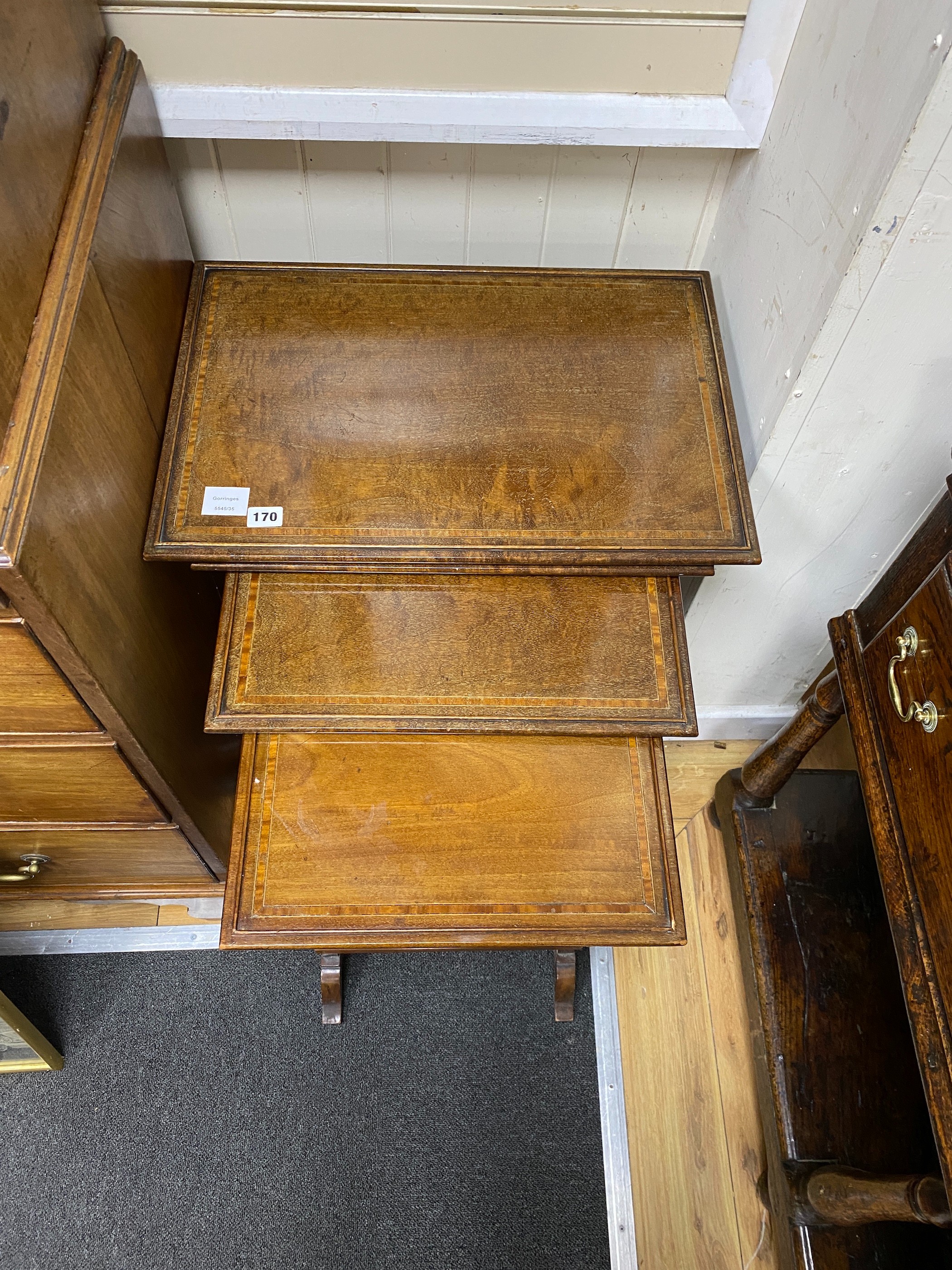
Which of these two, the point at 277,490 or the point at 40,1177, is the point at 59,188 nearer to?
the point at 277,490

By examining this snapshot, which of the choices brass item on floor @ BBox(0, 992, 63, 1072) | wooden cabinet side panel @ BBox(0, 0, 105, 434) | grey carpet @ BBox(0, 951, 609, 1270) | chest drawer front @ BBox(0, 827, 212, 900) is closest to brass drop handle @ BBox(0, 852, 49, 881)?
chest drawer front @ BBox(0, 827, 212, 900)

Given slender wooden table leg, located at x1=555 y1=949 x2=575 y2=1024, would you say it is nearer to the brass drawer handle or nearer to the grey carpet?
the grey carpet

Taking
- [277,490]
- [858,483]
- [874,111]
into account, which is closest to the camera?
[874,111]

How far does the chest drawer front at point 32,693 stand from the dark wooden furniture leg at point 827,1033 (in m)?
0.79

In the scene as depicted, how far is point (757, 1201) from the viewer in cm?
99

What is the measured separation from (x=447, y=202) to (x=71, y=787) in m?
0.72

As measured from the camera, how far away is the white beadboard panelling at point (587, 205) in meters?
0.88

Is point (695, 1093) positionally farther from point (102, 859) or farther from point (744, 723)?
point (102, 859)

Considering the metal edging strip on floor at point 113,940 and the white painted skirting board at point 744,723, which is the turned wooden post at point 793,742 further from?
the metal edging strip on floor at point 113,940

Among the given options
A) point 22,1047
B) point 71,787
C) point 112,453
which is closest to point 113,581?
point 112,453

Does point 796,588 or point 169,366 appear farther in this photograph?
point 796,588

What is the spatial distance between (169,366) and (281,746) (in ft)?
1.27

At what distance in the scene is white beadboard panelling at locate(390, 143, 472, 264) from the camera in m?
0.87

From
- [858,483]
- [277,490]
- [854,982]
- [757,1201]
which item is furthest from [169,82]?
[757,1201]
